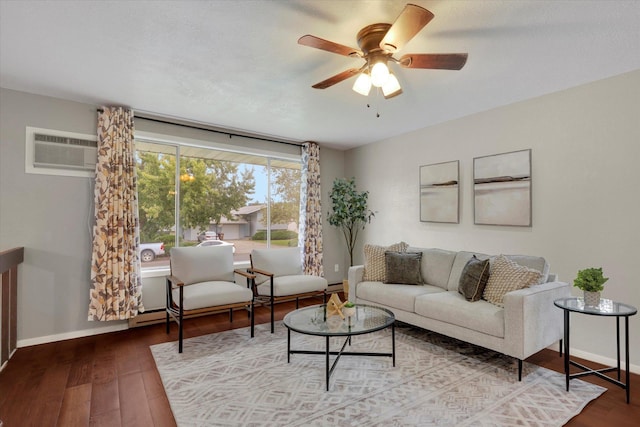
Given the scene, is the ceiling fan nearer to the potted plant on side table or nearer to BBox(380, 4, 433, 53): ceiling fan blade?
BBox(380, 4, 433, 53): ceiling fan blade

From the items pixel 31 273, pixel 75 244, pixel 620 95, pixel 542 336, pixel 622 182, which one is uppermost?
pixel 620 95

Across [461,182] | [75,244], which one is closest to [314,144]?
[461,182]

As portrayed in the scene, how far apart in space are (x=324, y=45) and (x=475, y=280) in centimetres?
242

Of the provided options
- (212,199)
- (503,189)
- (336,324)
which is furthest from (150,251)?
(503,189)

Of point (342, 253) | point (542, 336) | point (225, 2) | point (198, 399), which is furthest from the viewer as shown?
point (342, 253)

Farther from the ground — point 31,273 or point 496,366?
point 31,273

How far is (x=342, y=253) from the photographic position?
598 centimetres

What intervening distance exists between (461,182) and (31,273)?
490cm

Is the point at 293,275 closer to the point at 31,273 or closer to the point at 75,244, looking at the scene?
the point at 75,244

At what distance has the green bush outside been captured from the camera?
5234 millimetres

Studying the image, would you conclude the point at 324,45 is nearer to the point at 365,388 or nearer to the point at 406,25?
the point at 406,25

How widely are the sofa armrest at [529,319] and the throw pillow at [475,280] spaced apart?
389mm

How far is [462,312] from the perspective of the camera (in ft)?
9.55

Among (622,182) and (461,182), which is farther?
(461,182)
